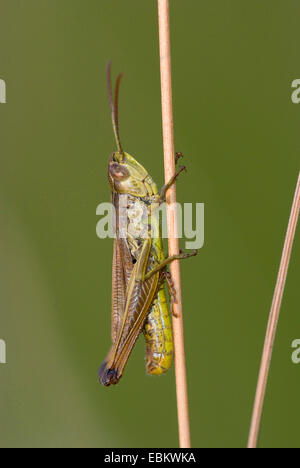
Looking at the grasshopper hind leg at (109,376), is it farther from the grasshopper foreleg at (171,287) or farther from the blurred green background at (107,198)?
the blurred green background at (107,198)

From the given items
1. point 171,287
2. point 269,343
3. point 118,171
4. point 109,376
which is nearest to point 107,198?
point 118,171

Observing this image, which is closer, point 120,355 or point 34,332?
point 120,355

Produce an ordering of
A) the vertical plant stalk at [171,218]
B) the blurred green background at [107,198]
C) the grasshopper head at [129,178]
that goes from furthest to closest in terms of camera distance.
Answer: the blurred green background at [107,198]
the grasshopper head at [129,178]
the vertical plant stalk at [171,218]

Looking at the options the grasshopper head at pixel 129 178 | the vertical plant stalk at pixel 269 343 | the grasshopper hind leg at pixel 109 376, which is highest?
the grasshopper head at pixel 129 178

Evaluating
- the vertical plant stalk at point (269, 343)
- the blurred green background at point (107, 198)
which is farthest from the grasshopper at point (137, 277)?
the blurred green background at point (107, 198)

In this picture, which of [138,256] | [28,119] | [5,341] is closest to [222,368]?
[138,256]

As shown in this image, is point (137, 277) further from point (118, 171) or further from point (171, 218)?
point (118, 171)

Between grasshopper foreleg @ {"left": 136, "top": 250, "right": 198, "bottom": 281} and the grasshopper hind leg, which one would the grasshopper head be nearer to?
grasshopper foreleg @ {"left": 136, "top": 250, "right": 198, "bottom": 281}

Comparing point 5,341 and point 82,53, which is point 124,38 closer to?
point 82,53
